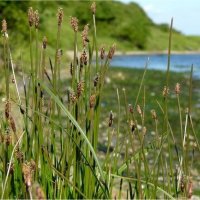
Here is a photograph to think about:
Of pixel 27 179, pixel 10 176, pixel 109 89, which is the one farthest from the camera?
pixel 109 89

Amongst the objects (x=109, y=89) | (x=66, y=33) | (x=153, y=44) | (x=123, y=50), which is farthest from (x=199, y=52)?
(x=109, y=89)

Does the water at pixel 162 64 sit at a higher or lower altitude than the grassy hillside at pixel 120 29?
lower

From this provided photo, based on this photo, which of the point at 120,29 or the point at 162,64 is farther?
the point at 120,29

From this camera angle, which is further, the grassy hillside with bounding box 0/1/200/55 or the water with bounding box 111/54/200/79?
the grassy hillside with bounding box 0/1/200/55

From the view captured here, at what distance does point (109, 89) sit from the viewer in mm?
20203

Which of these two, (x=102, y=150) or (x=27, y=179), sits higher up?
(x=27, y=179)

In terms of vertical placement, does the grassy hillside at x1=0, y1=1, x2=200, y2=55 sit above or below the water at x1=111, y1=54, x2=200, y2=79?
above

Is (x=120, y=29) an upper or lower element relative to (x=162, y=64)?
upper

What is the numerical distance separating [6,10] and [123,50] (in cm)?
5225

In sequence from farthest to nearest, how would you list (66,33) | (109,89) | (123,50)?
(123,50) < (66,33) < (109,89)

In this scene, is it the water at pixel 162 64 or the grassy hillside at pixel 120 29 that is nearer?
the water at pixel 162 64

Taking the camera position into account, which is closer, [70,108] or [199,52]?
[70,108]

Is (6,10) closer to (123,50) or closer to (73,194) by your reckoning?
(73,194)

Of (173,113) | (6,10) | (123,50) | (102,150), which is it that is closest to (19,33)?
(6,10)
